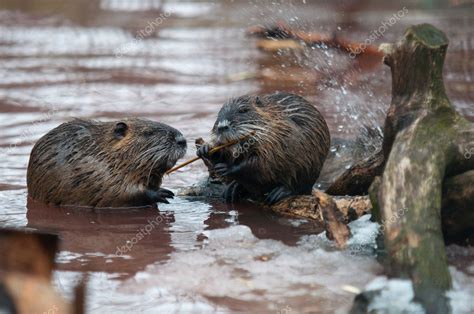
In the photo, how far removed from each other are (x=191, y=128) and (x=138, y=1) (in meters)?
6.97

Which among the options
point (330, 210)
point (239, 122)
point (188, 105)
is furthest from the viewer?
point (188, 105)

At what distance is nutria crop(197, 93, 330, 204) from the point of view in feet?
21.3

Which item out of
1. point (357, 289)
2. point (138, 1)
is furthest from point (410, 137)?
point (138, 1)

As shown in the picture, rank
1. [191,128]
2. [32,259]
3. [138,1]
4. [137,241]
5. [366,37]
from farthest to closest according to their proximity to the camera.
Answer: [138,1] < [366,37] < [191,128] < [137,241] < [32,259]

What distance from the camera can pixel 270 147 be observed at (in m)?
6.52

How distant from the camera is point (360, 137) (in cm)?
786

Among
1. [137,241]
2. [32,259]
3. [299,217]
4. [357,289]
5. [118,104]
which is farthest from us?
[118,104]

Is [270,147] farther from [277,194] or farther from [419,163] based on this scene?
[419,163]

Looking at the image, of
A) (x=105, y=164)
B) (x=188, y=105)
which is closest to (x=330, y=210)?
(x=105, y=164)

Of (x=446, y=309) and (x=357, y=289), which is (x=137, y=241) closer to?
(x=357, y=289)

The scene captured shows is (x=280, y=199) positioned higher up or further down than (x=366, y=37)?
further down

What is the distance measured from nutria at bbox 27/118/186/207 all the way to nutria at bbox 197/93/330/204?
39 cm

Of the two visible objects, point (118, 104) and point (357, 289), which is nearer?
point (357, 289)

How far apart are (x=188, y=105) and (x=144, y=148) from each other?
279 centimetres
